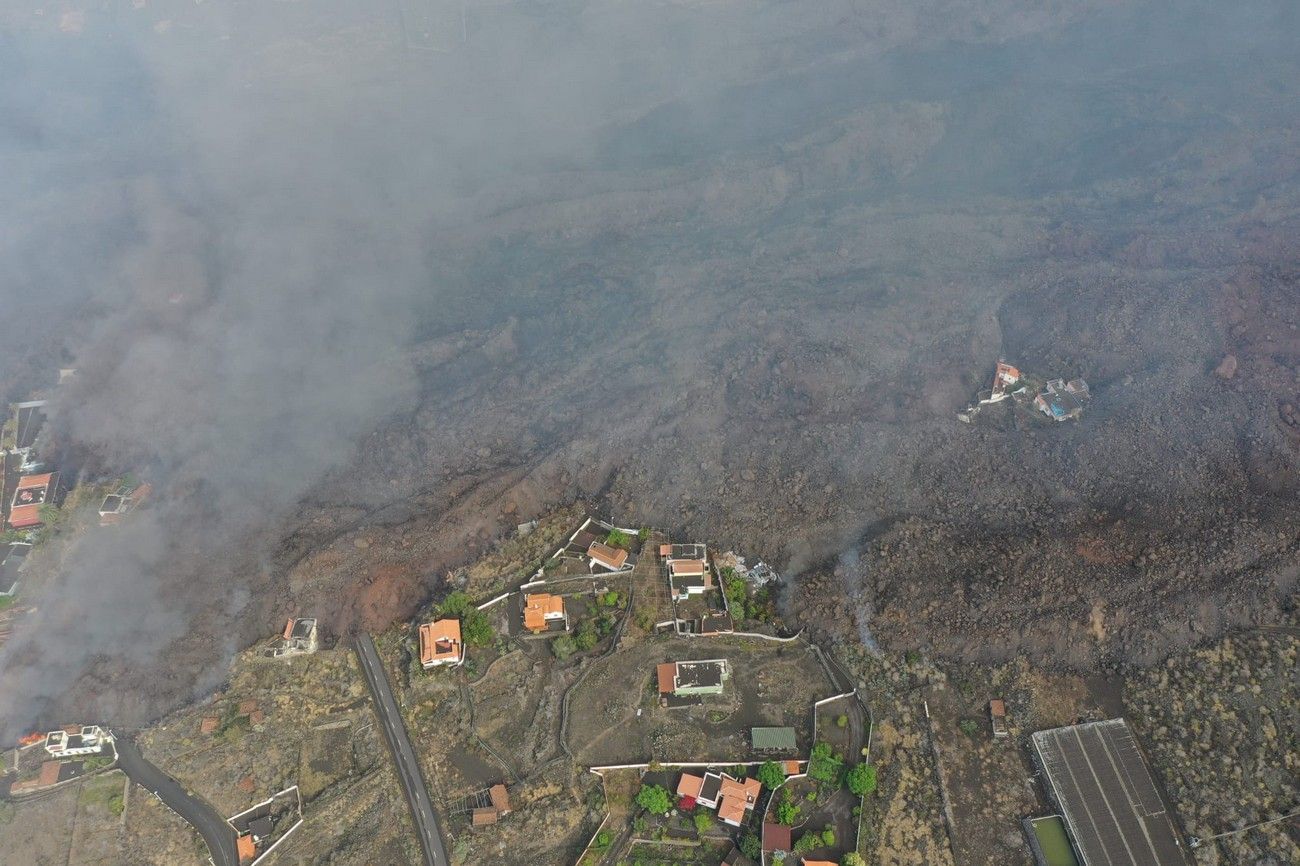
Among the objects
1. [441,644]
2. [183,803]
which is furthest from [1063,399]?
[183,803]

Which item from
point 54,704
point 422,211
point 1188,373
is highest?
point 422,211

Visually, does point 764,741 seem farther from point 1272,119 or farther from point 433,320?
point 1272,119

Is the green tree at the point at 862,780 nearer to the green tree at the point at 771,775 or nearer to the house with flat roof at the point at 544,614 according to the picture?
the green tree at the point at 771,775

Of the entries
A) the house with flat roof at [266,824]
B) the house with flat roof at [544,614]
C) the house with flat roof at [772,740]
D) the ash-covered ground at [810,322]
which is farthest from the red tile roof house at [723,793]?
the house with flat roof at [266,824]

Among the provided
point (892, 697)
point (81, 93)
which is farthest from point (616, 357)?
point (81, 93)

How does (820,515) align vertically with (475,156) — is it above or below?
below

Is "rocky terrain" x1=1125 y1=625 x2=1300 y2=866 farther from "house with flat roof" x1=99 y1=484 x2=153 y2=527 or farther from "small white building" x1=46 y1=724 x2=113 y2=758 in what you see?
"house with flat roof" x1=99 y1=484 x2=153 y2=527

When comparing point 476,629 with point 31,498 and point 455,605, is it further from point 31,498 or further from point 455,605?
point 31,498
